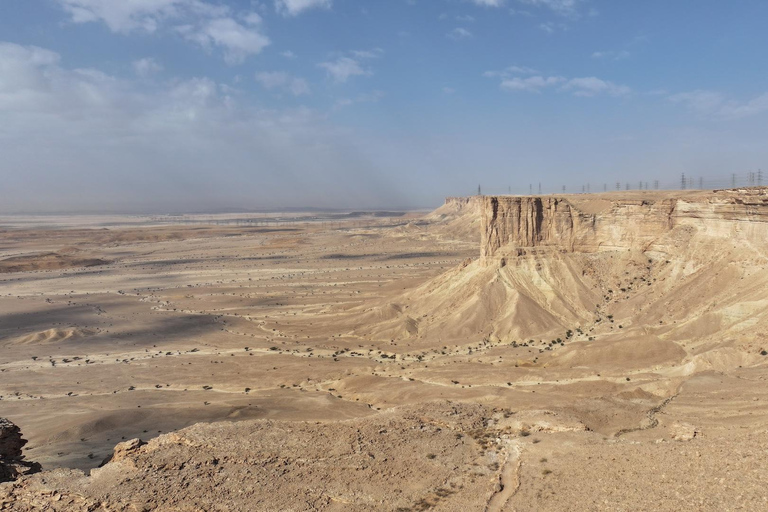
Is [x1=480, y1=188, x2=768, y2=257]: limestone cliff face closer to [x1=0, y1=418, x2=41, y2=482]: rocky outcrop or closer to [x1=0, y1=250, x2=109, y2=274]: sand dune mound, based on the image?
[x1=0, y1=418, x2=41, y2=482]: rocky outcrop

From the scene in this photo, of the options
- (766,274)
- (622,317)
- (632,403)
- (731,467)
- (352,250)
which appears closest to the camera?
(731,467)

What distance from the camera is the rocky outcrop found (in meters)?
18.1

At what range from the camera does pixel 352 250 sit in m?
134

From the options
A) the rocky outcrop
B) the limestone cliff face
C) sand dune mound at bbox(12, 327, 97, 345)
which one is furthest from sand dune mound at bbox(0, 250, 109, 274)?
the rocky outcrop

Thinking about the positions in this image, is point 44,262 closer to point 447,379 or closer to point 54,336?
point 54,336

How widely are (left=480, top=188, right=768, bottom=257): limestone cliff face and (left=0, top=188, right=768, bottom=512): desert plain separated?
224mm

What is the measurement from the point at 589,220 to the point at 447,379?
28.9 m

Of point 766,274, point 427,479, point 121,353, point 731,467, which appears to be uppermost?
point 766,274

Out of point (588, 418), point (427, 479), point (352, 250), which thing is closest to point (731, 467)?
point (588, 418)

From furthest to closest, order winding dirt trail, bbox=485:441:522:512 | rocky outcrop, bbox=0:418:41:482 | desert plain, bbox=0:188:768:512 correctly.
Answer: rocky outcrop, bbox=0:418:41:482 < desert plain, bbox=0:188:768:512 < winding dirt trail, bbox=485:441:522:512

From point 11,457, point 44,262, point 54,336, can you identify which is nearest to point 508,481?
point 11,457

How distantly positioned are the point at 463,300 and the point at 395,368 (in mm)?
14930

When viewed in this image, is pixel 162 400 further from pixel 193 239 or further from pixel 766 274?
pixel 193 239

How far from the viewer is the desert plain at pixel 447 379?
53.7 ft
